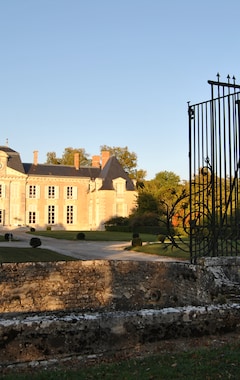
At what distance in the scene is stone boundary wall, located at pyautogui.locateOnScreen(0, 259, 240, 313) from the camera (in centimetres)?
A: 638

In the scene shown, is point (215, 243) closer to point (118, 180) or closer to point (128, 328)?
point (128, 328)

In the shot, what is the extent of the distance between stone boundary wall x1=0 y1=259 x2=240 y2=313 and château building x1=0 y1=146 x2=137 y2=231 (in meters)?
36.7

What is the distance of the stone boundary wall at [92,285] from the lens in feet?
20.9

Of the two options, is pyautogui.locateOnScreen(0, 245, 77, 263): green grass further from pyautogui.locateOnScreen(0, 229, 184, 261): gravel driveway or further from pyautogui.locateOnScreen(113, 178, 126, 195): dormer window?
pyautogui.locateOnScreen(113, 178, 126, 195): dormer window

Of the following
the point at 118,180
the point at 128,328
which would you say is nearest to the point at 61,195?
the point at 118,180

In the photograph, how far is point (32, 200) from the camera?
45.5 meters

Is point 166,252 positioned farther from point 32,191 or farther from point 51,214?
point 51,214

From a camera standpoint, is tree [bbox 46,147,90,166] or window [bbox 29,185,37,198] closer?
window [bbox 29,185,37,198]

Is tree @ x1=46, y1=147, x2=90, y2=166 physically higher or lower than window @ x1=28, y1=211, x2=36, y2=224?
higher

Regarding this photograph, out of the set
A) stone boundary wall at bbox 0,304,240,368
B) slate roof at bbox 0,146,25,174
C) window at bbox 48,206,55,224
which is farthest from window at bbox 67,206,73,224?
stone boundary wall at bbox 0,304,240,368

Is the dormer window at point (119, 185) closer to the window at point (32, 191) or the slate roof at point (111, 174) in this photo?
the slate roof at point (111, 174)

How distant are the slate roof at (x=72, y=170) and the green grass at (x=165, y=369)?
41086mm

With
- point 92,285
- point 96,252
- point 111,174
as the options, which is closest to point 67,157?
point 111,174

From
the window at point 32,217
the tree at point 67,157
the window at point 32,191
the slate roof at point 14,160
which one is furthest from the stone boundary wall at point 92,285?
the tree at point 67,157
